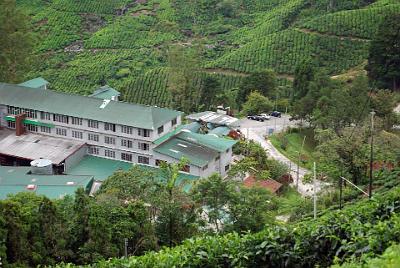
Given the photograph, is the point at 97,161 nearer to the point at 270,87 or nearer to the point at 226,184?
the point at 226,184

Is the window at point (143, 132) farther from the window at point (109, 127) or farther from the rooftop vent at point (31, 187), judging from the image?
the rooftop vent at point (31, 187)

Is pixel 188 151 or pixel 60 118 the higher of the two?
pixel 60 118

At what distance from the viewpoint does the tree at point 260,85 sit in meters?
37.8

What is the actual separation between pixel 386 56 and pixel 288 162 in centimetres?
1174

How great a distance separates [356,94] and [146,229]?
57.4 feet

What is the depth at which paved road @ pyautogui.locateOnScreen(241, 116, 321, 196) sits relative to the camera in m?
24.6

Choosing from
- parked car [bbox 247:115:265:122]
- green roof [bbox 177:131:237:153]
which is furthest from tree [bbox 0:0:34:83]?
green roof [bbox 177:131:237:153]

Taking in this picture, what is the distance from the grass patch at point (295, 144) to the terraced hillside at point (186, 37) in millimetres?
11639

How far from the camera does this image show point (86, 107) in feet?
87.9

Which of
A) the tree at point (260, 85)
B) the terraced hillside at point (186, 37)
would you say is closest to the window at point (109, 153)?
the tree at point (260, 85)

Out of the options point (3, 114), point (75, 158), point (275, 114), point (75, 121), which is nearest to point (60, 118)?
point (75, 121)

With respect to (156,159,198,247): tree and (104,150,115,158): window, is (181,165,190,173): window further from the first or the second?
(156,159,198,247): tree

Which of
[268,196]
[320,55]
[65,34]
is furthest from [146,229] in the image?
[65,34]

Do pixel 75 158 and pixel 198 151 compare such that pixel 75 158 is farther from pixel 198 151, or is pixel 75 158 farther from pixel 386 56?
pixel 386 56
